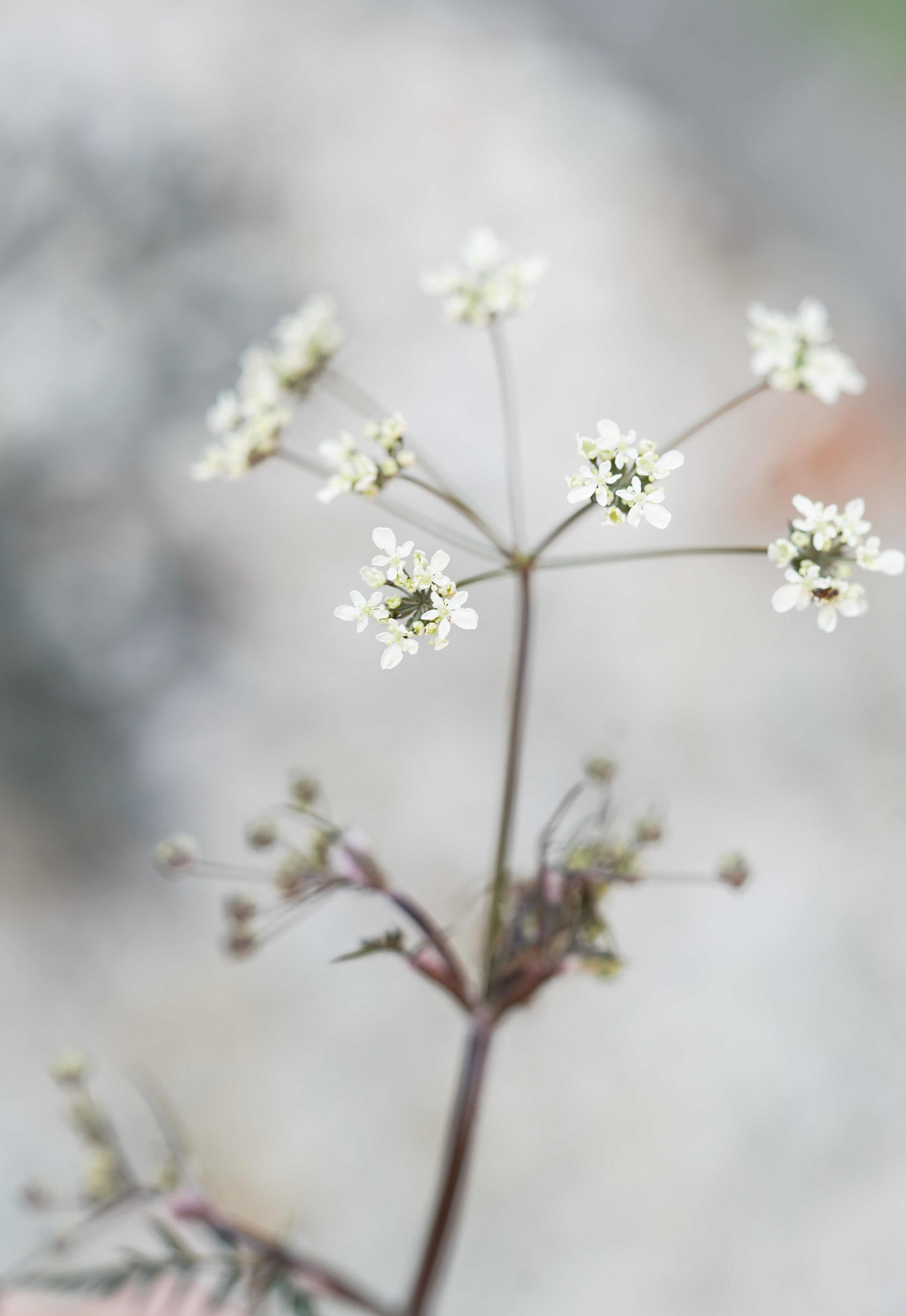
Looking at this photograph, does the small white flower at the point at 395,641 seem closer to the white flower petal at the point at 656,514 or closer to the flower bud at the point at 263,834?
the white flower petal at the point at 656,514

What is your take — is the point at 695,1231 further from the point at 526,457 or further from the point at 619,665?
the point at 526,457

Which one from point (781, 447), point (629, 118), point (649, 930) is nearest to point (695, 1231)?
point (649, 930)

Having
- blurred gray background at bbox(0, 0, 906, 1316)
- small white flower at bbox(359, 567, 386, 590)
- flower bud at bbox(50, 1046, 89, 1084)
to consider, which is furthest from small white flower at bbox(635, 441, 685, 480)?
blurred gray background at bbox(0, 0, 906, 1316)

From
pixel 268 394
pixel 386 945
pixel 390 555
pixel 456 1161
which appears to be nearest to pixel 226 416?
pixel 268 394

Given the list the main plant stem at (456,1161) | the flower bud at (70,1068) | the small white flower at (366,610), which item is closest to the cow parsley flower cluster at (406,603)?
the small white flower at (366,610)

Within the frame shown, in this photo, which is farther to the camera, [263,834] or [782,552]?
[263,834]

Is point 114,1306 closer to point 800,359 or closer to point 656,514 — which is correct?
point 656,514

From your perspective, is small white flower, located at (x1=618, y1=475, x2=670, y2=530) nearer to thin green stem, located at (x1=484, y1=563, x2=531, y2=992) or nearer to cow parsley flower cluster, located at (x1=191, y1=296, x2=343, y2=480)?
thin green stem, located at (x1=484, y1=563, x2=531, y2=992)
